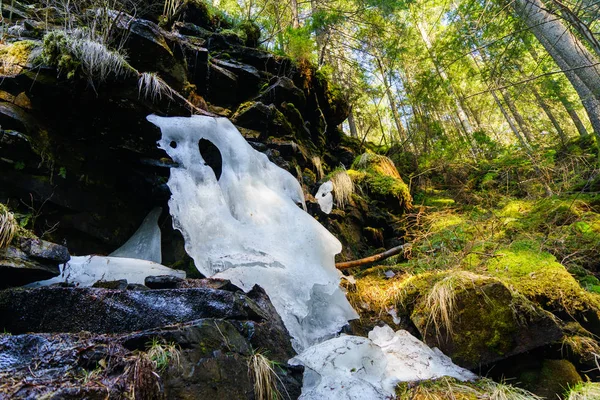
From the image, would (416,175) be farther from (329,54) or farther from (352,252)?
(329,54)

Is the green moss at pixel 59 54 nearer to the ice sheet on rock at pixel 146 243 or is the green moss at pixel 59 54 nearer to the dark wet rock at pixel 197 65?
the dark wet rock at pixel 197 65

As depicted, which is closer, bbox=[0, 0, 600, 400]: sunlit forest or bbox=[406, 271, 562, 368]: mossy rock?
bbox=[0, 0, 600, 400]: sunlit forest

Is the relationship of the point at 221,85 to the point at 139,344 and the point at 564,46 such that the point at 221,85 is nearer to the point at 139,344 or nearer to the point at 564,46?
the point at 139,344

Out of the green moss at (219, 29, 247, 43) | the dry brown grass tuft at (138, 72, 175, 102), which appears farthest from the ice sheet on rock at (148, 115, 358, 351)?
the green moss at (219, 29, 247, 43)

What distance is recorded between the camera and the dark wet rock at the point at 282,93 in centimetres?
670

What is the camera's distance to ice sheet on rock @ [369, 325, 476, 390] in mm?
2848

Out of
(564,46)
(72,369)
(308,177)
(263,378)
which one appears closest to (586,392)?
(263,378)

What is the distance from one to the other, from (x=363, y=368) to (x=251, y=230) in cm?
208

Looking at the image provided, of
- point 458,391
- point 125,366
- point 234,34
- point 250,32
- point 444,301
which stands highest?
point 250,32

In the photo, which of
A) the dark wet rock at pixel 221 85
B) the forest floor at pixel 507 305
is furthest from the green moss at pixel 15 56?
the forest floor at pixel 507 305

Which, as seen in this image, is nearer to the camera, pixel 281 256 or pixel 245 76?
pixel 281 256

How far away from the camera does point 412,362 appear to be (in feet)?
10.0

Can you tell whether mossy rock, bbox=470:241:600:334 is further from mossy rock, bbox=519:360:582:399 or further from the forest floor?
mossy rock, bbox=519:360:582:399

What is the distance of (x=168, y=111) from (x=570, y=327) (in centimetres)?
542
